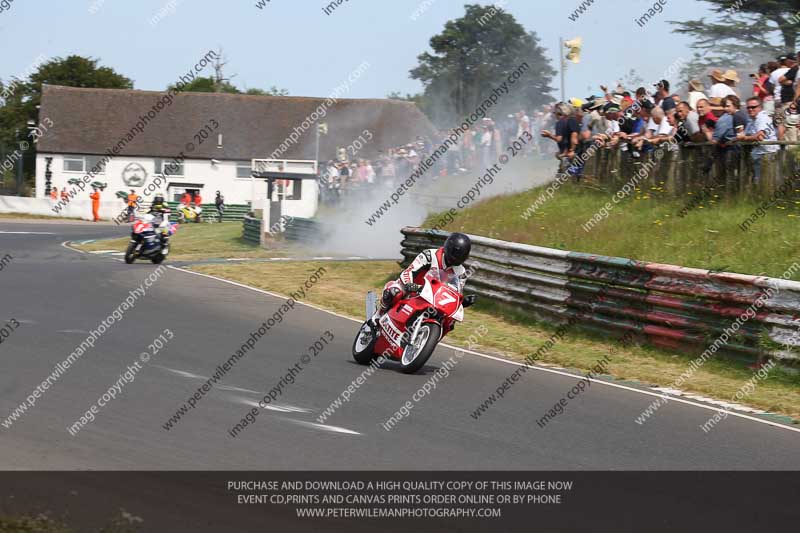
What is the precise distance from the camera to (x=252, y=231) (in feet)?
113

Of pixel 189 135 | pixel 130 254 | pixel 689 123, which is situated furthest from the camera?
pixel 189 135

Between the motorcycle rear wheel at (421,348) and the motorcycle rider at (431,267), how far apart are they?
0.48 meters

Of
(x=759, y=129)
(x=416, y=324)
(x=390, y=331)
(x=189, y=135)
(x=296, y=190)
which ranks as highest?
(x=189, y=135)

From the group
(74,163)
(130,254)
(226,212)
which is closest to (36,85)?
(74,163)

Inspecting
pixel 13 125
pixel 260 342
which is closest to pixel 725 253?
pixel 260 342

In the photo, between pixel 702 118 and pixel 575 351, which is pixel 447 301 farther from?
pixel 702 118

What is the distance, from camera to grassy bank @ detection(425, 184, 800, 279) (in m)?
15.1

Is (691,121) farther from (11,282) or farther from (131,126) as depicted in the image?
(131,126)

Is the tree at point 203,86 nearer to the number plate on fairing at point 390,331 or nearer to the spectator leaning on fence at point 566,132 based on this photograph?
the spectator leaning on fence at point 566,132

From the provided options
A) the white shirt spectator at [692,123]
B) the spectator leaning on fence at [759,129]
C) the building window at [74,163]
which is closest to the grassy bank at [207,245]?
the white shirt spectator at [692,123]

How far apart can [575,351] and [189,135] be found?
60.9m

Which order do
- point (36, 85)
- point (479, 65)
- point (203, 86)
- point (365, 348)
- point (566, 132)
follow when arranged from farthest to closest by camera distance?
point (203, 86), point (36, 85), point (479, 65), point (566, 132), point (365, 348)
